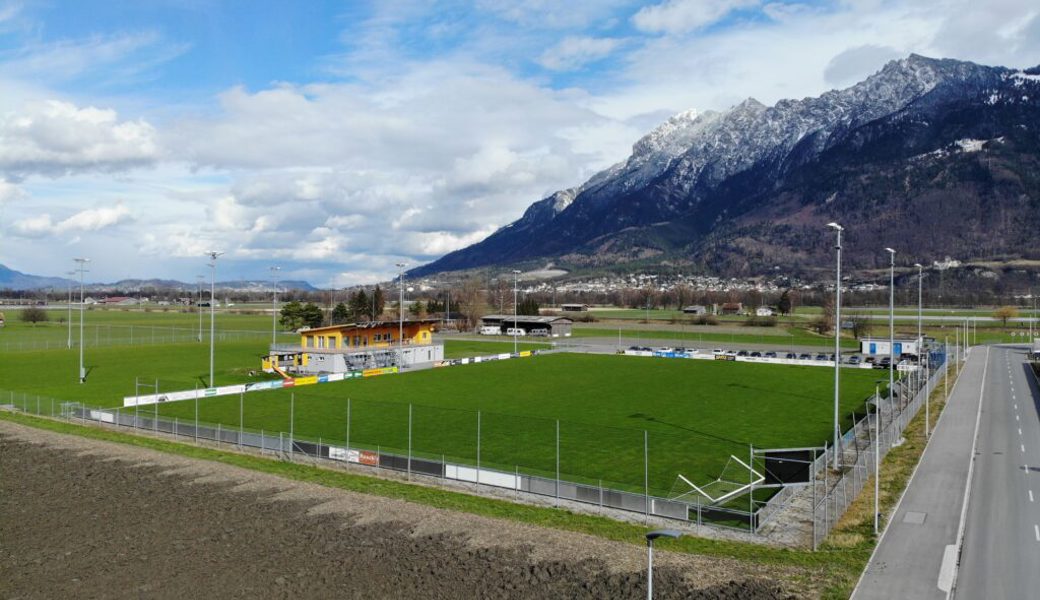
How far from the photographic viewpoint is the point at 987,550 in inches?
820

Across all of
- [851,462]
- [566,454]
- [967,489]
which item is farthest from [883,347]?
[566,454]

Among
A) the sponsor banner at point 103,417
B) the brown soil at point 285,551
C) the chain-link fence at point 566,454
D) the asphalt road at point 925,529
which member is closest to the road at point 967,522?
the asphalt road at point 925,529

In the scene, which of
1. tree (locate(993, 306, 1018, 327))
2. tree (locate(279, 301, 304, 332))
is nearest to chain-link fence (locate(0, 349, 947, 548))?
tree (locate(279, 301, 304, 332))

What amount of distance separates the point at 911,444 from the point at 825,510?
17.4 m

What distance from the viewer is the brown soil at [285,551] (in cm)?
1828

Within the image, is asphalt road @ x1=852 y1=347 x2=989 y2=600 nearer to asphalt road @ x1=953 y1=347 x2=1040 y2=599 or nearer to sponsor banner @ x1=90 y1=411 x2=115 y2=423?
asphalt road @ x1=953 y1=347 x2=1040 y2=599

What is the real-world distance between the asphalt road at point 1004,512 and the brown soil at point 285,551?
16.2 feet

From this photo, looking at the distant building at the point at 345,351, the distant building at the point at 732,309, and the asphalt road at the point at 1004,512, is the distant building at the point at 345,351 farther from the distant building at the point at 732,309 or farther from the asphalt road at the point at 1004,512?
the distant building at the point at 732,309

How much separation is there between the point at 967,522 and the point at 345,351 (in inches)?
2159

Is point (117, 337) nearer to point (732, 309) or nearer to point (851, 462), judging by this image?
point (851, 462)

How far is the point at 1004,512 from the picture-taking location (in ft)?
80.4

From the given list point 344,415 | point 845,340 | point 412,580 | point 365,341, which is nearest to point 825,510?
point 412,580

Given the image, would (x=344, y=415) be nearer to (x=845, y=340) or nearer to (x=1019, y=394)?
(x=1019, y=394)

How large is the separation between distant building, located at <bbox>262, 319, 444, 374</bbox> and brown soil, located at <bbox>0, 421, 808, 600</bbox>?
37651mm
